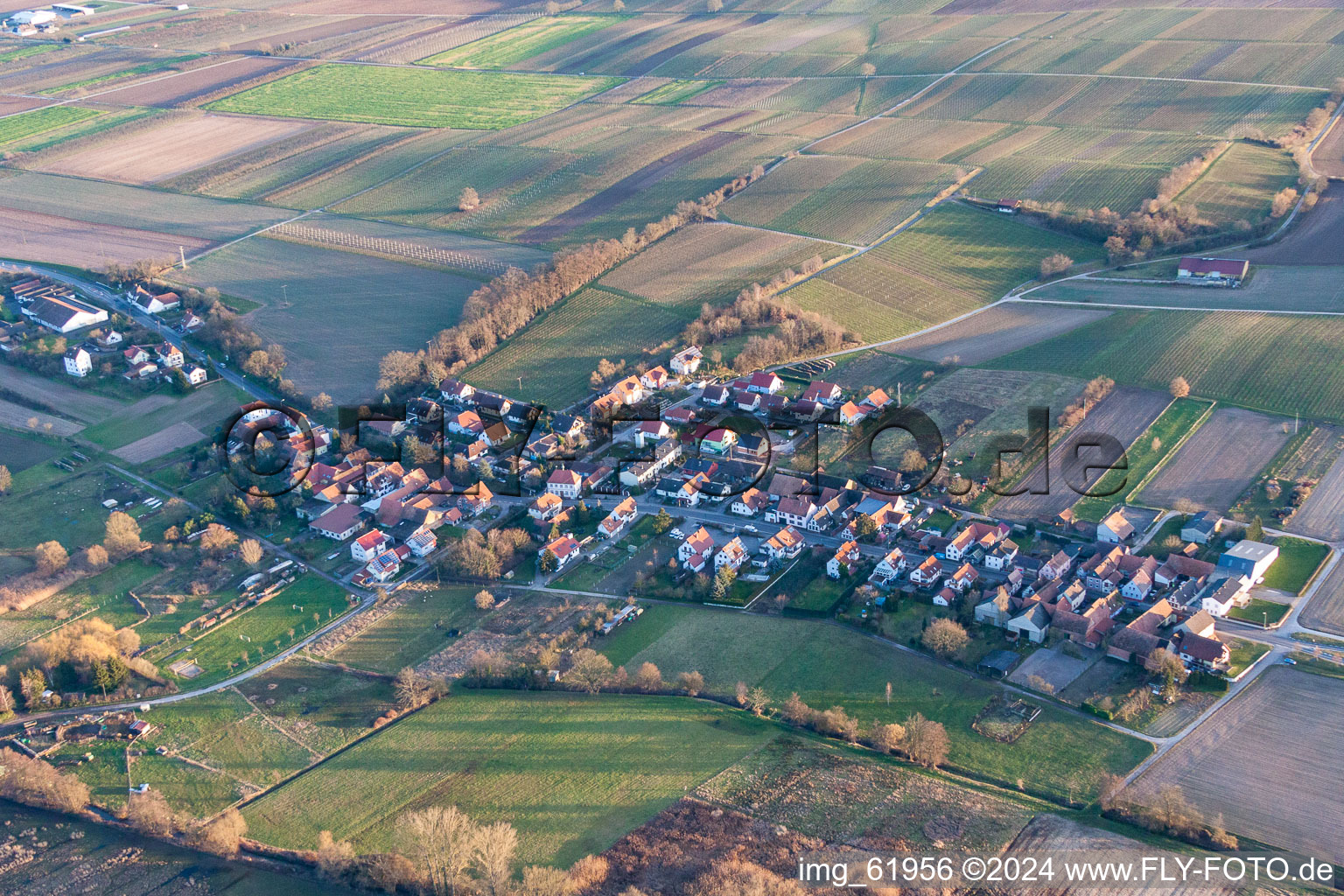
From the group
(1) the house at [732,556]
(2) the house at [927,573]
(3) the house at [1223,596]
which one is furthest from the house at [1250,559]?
(1) the house at [732,556]

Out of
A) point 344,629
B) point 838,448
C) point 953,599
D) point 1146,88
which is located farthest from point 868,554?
point 1146,88

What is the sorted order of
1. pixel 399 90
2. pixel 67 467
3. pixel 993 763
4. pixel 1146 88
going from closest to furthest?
pixel 993 763 → pixel 67 467 → pixel 1146 88 → pixel 399 90

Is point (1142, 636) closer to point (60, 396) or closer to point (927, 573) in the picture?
point (927, 573)

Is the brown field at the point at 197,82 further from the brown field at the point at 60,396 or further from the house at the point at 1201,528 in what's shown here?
the house at the point at 1201,528

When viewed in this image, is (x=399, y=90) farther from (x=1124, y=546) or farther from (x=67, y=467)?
(x=1124, y=546)

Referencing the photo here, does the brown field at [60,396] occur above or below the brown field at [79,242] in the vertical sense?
below
